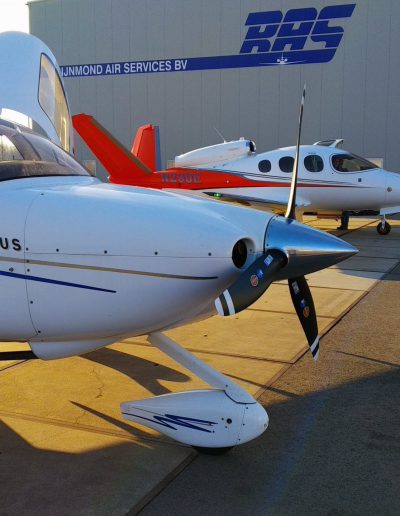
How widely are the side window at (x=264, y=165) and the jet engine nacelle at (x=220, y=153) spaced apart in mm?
591

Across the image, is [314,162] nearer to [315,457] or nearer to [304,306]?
[304,306]

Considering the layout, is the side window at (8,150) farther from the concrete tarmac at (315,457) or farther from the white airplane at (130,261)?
the concrete tarmac at (315,457)

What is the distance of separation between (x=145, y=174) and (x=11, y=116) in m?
10.1

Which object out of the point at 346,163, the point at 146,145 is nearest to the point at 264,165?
the point at 346,163

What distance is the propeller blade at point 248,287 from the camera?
9.27 ft

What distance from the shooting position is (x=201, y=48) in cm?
2336


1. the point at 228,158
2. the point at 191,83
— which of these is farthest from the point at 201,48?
the point at 228,158

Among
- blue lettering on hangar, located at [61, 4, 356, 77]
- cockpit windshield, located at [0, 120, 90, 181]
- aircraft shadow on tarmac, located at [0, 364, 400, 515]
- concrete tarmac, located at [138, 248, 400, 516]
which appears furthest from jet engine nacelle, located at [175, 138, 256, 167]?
aircraft shadow on tarmac, located at [0, 364, 400, 515]

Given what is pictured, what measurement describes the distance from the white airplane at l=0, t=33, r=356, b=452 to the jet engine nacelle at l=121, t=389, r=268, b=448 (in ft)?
0.04

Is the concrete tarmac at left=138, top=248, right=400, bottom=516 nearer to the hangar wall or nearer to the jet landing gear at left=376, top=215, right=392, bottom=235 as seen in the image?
the jet landing gear at left=376, top=215, right=392, bottom=235

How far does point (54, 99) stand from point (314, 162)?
10.1 metres

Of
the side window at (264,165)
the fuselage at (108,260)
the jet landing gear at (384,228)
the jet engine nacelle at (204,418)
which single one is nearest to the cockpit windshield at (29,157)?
the fuselage at (108,260)

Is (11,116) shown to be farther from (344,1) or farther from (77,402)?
(344,1)

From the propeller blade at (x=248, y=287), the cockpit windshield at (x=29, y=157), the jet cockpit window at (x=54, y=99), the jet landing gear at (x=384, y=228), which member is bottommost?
the jet landing gear at (x=384, y=228)
